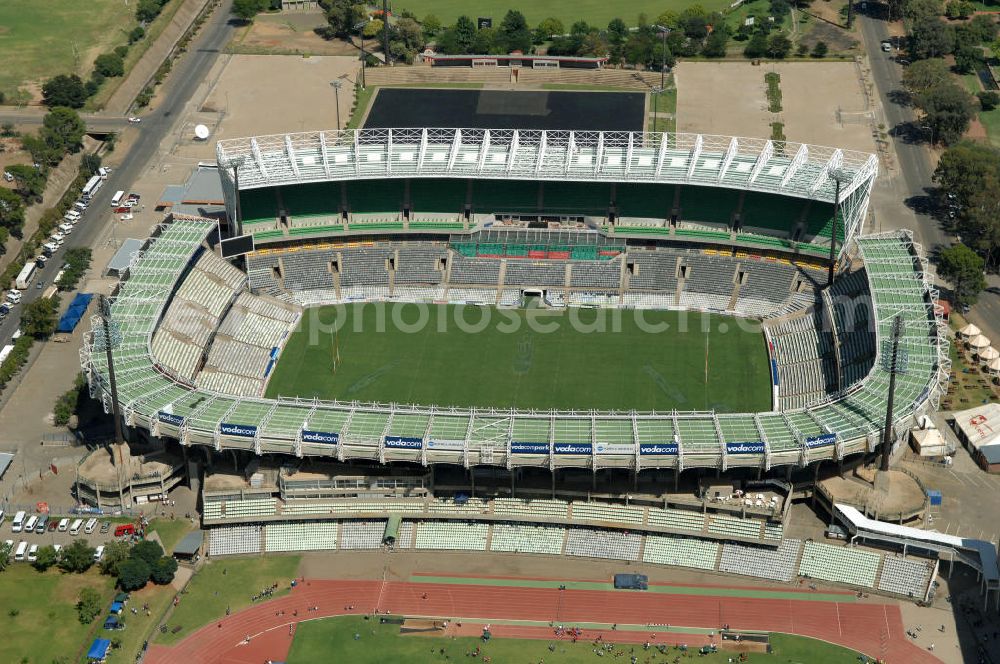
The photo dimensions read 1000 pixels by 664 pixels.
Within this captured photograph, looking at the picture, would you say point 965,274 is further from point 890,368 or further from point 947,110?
point 947,110

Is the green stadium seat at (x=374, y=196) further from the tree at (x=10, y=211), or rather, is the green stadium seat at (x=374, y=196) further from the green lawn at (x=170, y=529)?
the green lawn at (x=170, y=529)

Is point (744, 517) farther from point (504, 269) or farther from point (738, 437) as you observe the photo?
point (504, 269)

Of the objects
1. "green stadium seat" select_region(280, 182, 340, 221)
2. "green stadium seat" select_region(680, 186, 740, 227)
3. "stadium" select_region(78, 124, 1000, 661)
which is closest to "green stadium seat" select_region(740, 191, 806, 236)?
"stadium" select_region(78, 124, 1000, 661)

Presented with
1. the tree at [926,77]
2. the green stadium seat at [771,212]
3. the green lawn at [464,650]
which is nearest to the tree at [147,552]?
the green lawn at [464,650]

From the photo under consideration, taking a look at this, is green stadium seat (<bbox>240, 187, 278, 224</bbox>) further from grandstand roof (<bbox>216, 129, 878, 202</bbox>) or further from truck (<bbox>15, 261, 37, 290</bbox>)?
truck (<bbox>15, 261, 37, 290</bbox>)

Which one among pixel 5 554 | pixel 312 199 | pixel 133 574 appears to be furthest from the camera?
pixel 312 199

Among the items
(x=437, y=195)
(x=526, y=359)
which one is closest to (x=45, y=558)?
(x=526, y=359)
